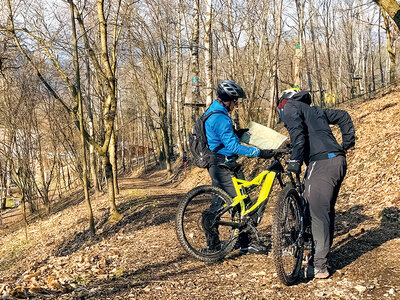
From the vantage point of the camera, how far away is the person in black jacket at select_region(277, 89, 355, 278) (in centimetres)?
382

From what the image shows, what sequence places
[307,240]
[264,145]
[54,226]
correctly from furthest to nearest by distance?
[54,226], [264,145], [307,240]

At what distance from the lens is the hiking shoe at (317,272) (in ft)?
12.5

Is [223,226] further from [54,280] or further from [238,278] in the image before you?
[54,280]

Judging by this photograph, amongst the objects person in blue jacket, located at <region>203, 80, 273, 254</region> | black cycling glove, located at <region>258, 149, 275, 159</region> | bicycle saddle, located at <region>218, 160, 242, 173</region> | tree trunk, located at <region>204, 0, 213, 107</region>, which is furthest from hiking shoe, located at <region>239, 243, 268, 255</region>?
tree trunk, located at <region>204, 0, 213, 107</region>

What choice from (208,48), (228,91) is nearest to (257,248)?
(228,91)

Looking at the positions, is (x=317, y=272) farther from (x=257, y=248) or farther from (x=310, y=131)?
(x=310, y=131)

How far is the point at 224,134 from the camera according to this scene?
4.43 meters

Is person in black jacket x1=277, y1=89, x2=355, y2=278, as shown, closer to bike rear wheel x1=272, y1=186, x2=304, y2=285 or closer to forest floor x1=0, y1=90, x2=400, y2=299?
bike rear wheel x1=272, y1=186, x2=304, y2=285

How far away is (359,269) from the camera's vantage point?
405 centimetres

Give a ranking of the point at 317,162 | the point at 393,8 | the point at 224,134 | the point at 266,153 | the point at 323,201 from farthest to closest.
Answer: the point at 393,8 → the point at 224,134 → the point at 266,153 → the point at 317,162 → the point at 323,201

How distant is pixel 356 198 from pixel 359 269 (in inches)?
185

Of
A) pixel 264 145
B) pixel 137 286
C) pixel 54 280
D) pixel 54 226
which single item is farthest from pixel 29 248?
pixel 264 145

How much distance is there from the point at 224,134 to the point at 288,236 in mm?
1436

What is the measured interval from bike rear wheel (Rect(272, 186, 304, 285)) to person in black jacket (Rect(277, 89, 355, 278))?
151 millimetres
